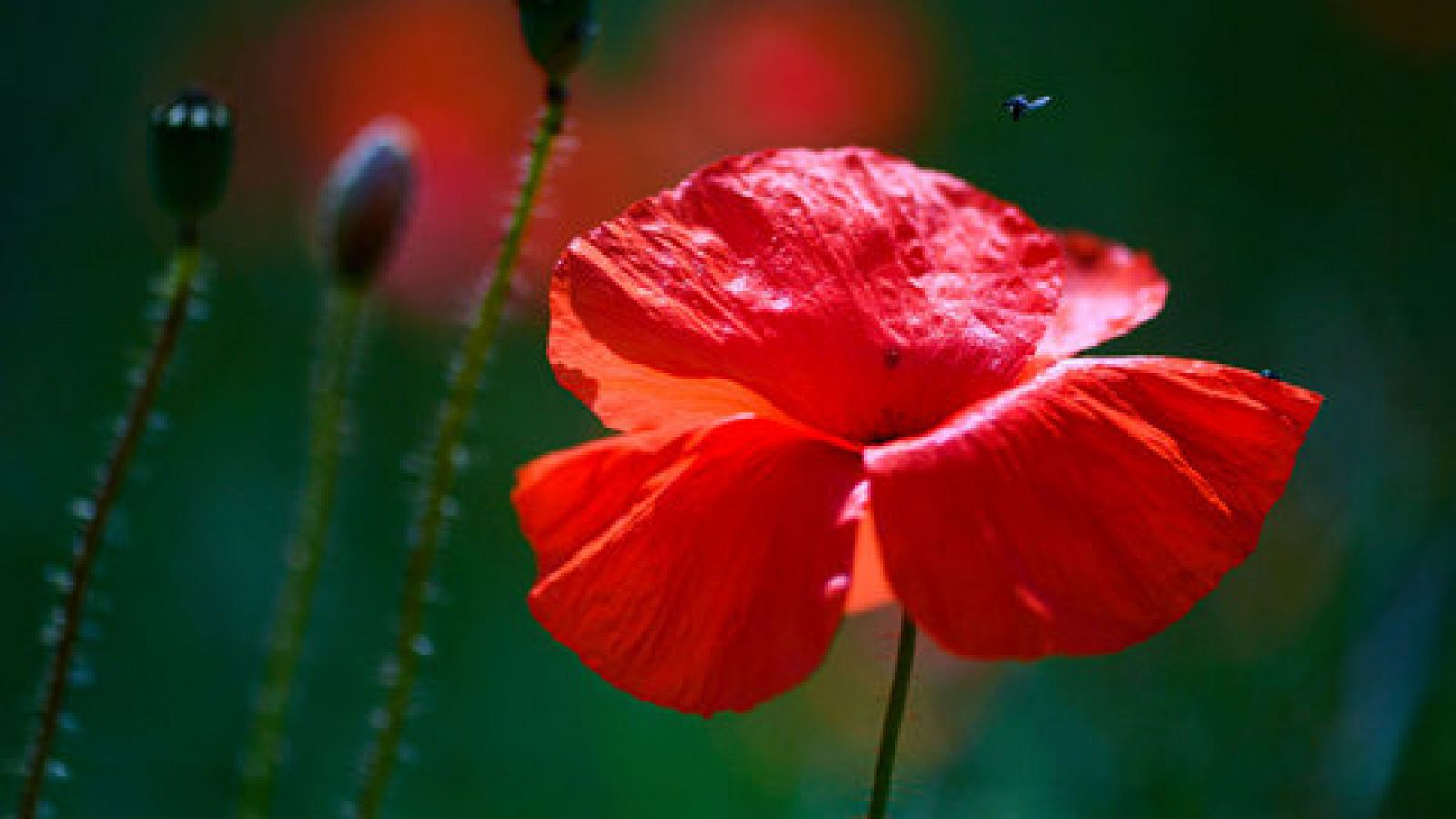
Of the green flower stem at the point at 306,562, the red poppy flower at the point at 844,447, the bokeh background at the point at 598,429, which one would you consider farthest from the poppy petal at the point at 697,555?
the bokeh background at the point at 598,429

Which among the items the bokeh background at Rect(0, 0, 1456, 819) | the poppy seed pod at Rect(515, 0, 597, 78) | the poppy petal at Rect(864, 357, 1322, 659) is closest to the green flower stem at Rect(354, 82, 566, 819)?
the poppy seed pod at Rect(515, 0, 597, 78)

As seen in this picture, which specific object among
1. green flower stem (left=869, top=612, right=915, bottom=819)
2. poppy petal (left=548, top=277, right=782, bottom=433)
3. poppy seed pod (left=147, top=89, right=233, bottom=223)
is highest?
poppy seed pod (left=147, top=89, right=233, bottom=223)

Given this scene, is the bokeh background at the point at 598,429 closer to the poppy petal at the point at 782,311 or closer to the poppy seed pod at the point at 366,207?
the poppy seed pod at the point at 366,207

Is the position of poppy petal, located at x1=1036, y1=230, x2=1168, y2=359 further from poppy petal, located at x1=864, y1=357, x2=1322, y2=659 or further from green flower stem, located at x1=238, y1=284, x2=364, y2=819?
green flower stem, located at x1=238, y1=284, x2=364, y2=819

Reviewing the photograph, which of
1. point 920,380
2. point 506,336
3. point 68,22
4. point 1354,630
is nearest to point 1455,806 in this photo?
point 1354,630

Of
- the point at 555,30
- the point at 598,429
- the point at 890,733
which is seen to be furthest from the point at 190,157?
the point at 598,429

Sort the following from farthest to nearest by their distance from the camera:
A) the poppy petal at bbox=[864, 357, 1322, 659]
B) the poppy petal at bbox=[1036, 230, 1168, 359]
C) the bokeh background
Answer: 1. the bokeh background
2. the poppy petal at bbox=[1036, 230, 1168, 359]
3. the poppy petal at bbox=[864, 357, 1322, 659]

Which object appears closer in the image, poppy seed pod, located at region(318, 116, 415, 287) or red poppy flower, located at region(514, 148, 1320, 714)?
red poppy flower, located at region(514, 148, 1320, 714)
